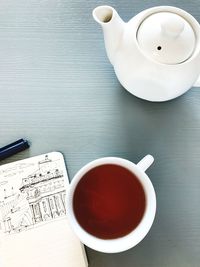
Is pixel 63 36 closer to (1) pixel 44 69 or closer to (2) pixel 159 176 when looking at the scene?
(1) pixel 44 69

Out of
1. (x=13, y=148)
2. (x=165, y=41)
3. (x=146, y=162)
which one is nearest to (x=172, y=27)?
(x=165, y=41)

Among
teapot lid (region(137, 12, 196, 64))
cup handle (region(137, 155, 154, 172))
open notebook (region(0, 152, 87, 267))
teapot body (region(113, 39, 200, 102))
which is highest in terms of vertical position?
teapot lid (region(137, 12, 196, 64))

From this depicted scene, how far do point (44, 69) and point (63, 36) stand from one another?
0.21 ft

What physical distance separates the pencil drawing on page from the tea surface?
5 cm

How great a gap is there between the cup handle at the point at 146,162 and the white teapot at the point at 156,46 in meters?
0.10

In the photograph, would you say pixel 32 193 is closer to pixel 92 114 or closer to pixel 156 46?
pixel 92 114

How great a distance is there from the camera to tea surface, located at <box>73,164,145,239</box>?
0.51 metres

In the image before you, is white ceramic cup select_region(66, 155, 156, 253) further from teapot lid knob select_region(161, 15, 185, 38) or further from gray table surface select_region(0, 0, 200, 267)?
teapot lid knob select_region(161, 15, 185, 38)

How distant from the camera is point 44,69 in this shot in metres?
0.59

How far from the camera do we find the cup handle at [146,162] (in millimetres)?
508

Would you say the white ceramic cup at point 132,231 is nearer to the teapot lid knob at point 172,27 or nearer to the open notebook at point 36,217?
the open notebook at point 36,217

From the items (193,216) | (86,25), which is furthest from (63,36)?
(193,216)

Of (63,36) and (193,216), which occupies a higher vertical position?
(63,36)

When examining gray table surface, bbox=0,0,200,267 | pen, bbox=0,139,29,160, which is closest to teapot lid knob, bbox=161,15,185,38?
gray table surface, bbox=0,0,200,267
